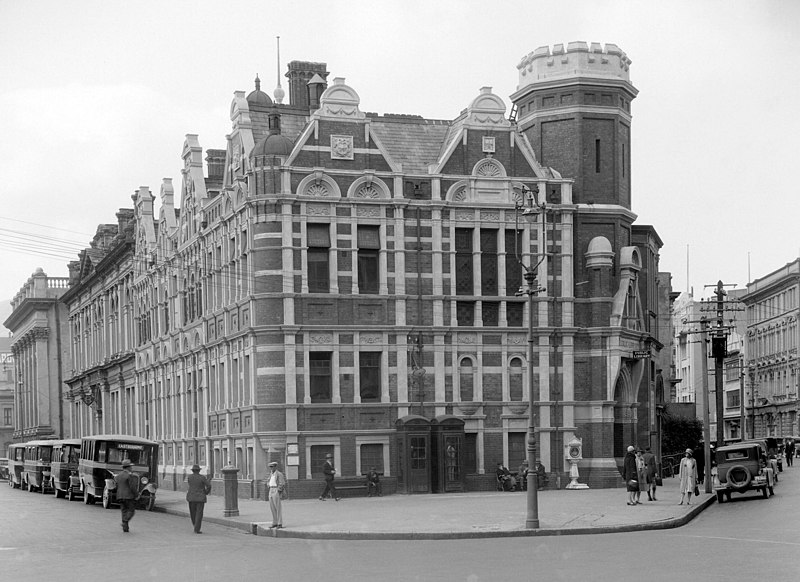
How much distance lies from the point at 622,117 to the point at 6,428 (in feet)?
377

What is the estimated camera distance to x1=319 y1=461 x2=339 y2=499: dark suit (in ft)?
157

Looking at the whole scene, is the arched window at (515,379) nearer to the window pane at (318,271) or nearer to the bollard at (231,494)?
the window pane at (318,271)

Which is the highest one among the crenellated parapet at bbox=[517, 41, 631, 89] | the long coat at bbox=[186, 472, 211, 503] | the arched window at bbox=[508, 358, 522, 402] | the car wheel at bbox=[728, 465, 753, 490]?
the crenellated parapet at bbox=[517, 41, 631, 89]

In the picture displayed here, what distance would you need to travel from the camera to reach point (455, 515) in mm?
37125

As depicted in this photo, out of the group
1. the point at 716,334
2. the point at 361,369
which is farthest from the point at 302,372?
the point at 716,334

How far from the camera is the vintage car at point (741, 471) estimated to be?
44.9 m

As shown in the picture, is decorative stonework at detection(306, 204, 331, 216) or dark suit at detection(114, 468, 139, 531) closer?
dark suit at detection(114, 468, 139, 531)

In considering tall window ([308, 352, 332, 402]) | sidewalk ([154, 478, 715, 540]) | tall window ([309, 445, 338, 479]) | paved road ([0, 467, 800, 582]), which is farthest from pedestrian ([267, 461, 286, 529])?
tall window ([308, 352, 332, 402])

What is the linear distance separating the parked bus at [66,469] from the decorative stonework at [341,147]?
18766 millimetres

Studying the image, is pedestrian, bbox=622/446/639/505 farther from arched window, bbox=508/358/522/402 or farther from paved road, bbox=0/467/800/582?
arched window, bbox=508/358/522/402

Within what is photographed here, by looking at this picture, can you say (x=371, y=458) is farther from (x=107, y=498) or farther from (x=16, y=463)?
(x=16, y=463)

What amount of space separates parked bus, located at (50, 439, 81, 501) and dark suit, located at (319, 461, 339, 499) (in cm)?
1376

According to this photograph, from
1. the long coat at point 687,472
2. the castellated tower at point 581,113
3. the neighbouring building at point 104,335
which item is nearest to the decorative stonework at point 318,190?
the castellated tower at point 581,113

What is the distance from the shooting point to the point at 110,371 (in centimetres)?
8275
